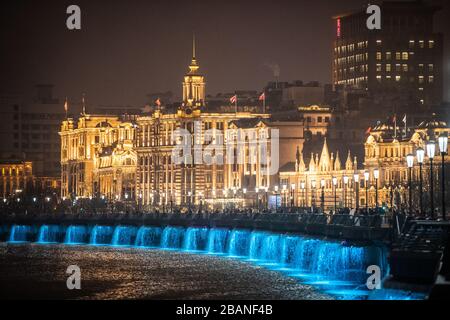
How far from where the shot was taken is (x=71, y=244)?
160 metres

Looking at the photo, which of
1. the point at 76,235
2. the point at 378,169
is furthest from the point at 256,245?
the point at 76,235

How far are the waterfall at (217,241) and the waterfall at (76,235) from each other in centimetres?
2869

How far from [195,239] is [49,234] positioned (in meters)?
30.4

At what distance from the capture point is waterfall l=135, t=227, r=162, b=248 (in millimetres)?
152250

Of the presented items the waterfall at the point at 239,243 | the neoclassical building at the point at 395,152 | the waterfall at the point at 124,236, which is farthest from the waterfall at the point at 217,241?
the neoclassical building at the point at 395,152

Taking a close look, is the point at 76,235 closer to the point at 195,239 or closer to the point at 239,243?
the point at 195,239

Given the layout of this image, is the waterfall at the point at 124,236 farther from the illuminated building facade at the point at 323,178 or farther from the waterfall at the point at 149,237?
the illuminated building facade at the point at 323,178

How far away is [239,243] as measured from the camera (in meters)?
128

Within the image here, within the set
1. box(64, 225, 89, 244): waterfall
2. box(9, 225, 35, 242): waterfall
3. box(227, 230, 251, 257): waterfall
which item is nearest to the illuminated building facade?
box(64, 225, 89, 244): waterfall

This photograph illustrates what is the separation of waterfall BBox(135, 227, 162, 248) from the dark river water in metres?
12.2

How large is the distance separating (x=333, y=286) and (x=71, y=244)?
74083mm
